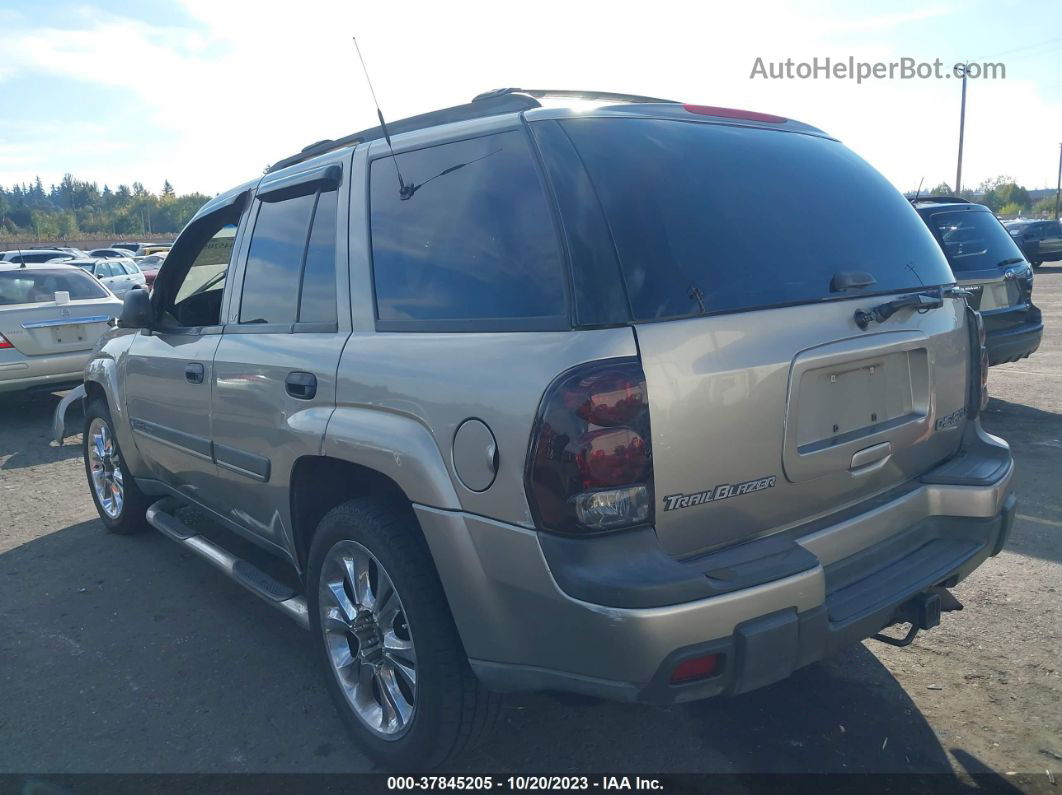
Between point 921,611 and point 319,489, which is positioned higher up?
point 319,489

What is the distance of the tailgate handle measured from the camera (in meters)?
2.53

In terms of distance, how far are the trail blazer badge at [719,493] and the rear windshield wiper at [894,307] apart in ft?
1.88

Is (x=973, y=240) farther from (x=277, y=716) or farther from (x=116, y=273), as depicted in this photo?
(x=116, y=273)

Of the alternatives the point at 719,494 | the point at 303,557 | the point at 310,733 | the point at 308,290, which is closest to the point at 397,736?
the point at 310,733

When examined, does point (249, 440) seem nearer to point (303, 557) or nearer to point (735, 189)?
point (303, 557)

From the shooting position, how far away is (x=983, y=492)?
2.77m

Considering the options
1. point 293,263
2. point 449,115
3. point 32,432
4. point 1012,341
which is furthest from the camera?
point 32,432

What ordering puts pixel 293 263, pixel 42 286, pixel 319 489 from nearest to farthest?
pixel 319 489 < pixel 293 263 < pixel 42 286

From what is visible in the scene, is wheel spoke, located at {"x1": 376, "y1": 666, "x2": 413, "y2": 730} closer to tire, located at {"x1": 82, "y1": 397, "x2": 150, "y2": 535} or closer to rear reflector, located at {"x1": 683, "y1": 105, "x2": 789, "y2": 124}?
rear reflector, located at {"x1": 683, "y1": 105, "x2": 789, "y2": 124}

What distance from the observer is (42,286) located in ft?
30.5

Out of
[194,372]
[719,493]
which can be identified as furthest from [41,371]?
[719,493]

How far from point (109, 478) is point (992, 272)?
23.2 ft

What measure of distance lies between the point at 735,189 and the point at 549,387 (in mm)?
951

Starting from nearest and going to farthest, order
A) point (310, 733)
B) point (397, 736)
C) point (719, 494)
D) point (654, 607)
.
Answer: point (654, 607), point (719, 494), point (397, 736), point (310, 733)
